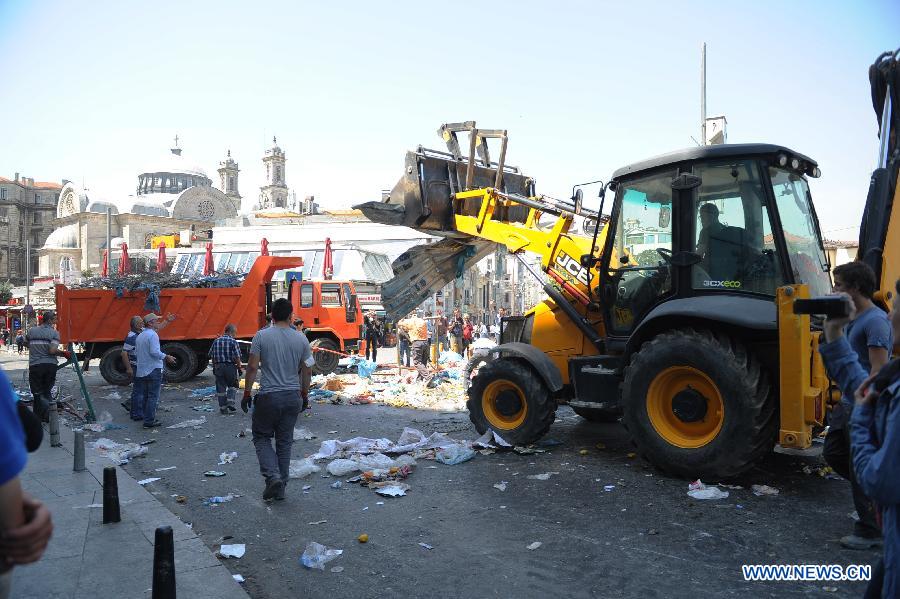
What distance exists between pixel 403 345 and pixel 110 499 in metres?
12.8

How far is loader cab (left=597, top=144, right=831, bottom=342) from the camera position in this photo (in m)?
5.57

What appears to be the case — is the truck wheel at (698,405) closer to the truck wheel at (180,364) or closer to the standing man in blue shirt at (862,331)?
the standing man in blue shirt at (862,331)

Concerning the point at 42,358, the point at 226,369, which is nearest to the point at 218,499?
the point at 42,358

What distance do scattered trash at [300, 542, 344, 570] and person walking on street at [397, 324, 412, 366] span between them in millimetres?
12465

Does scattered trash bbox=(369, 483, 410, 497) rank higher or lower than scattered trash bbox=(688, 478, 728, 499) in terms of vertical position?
lower

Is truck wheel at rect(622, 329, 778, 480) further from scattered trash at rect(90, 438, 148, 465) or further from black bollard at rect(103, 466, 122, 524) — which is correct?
scattered trash at rect(90, 438, 148, 465)

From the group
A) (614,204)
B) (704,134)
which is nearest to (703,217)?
(614,204)

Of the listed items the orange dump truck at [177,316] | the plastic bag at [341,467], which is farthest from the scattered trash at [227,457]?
the orange dump truck at [177,316]

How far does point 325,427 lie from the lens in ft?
30.3

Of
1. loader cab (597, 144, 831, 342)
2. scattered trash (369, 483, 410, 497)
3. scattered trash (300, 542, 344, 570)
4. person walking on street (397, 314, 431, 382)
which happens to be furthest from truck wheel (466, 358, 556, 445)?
person walking on street (397, 314, 431, 382)

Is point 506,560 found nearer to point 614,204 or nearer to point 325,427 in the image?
point 614,204

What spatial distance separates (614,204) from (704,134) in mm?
10090

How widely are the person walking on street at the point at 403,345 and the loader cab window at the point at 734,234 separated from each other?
11512 millimetres

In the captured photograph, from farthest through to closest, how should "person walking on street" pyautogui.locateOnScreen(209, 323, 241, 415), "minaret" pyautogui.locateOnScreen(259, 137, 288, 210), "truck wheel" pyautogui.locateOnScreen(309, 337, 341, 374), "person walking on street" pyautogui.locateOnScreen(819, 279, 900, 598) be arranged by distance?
"minaret" pyautogui.locateOnScreen(259, 137, 288, 210)
"truck wheel" pyautogui.locateOnScreen(309, 337, 341, 374)
"person walking on street" pyautogui.locateOnScreen(209, 323, 241, 415)
"person walking on street" pyautogui.locateOnScreen(819, 279, 900, 598)
